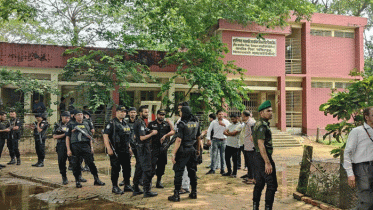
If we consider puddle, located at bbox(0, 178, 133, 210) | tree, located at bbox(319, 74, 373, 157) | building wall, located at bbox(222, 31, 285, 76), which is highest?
building wall, located at bbox(222, 31, 285, 76)

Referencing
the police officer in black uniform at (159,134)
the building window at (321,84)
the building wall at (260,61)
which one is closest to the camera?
the police officer in black uniform at (159,134)

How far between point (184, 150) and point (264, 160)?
5.85 ft

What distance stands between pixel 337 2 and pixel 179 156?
80.9 feet

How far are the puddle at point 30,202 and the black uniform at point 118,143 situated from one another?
69 cm

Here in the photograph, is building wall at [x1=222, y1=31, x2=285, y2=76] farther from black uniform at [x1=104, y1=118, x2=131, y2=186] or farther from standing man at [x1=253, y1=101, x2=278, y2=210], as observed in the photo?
standing man at [x1=253, y1=101, x2=278, y2=210]

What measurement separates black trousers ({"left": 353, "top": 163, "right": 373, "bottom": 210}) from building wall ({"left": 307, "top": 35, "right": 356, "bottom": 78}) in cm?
1654

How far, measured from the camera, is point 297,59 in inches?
805

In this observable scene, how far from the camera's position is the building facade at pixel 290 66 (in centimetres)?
1791

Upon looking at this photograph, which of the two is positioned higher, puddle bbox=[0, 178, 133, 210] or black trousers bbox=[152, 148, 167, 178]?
black trousers bbox=[152, 148, 167, 178]

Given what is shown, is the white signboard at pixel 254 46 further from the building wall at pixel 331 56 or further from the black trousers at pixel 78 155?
the black trousers at pixel 78 155

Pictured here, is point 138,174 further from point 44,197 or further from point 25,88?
point 25,88

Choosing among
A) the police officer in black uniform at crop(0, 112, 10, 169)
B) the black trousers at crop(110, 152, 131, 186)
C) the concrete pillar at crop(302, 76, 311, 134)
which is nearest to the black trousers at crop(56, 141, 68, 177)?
the black trousers at crop(110, 152, 131, 186)

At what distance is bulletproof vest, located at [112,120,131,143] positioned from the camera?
22.3 feet

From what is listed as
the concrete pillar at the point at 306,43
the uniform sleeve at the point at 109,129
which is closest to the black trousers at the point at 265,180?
the uniform sleeve at the point at 109,129
